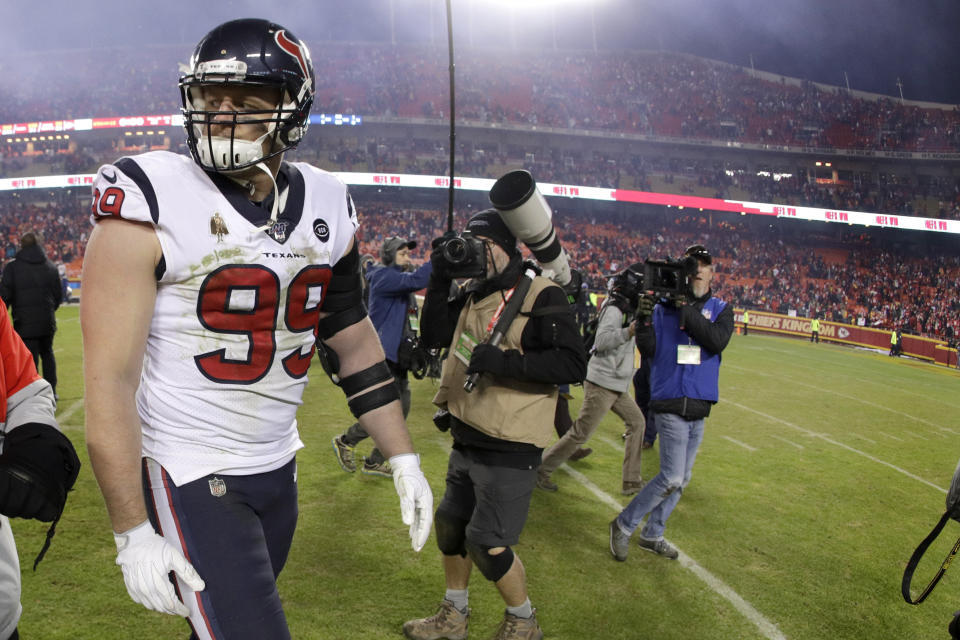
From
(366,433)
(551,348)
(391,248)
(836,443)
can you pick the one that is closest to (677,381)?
(551,348)

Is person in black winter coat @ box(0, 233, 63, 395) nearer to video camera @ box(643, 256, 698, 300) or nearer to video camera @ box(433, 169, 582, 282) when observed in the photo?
video camera @ box(433, 169, 582, 282)

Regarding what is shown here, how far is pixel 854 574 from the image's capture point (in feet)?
15.8

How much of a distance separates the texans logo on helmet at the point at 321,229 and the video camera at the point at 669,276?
10.1ft

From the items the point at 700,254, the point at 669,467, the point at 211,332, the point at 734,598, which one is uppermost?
the point at 700,254

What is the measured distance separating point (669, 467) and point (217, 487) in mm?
3486

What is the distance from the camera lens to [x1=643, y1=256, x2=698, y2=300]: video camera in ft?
15.3

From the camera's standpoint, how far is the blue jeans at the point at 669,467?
4629mm

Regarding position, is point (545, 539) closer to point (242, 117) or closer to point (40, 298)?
point (242, 117)

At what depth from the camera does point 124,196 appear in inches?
62.4

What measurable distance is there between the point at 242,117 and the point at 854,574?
4893 mm

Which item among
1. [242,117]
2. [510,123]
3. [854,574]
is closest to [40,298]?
[242,117]

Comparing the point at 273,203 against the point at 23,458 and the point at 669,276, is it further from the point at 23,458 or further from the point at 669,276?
the point at 669,276

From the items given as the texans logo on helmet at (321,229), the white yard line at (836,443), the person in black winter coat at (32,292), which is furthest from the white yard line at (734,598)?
the person in black winter coat at (32,292)

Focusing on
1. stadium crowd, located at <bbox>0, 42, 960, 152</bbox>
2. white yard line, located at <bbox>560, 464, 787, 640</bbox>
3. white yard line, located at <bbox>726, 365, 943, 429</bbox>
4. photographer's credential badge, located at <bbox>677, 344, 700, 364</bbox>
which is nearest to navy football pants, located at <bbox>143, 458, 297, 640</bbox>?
white yard line, located at <bbox>560, 464, 787, 640</bbox>
